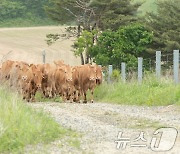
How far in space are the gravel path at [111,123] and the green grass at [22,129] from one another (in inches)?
16.5

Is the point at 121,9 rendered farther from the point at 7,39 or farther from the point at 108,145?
the point at 108,145

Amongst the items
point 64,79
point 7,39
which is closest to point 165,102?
point 64,79

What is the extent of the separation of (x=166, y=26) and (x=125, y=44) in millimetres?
3162

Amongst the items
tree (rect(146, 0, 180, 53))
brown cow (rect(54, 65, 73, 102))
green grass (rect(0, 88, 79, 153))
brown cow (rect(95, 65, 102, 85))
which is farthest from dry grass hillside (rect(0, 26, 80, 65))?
green grass (rect(0, 88, 79, 153))

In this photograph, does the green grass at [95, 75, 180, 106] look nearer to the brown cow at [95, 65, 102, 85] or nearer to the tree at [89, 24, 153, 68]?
the brown cow at [95, 65, 102, 85]

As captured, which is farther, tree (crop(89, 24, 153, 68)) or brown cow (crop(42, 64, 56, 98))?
tree (crop(89, 24, 153, 68))

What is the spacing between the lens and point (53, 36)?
Answer: 4869 centimetres

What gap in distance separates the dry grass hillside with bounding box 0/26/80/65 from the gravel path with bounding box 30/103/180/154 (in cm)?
3360

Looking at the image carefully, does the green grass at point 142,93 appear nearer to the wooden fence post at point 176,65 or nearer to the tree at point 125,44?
the wooden fence post at point 176,65

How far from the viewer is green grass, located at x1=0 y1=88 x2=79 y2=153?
1216 cm

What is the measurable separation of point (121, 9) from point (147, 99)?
893 inches

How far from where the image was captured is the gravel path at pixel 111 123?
1211 centimetres

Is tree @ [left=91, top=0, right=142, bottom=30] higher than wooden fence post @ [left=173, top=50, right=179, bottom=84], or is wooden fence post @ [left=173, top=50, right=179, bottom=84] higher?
tree @ [left=91, top=0, right=142, bottom=30]

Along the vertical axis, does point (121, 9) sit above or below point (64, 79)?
above
